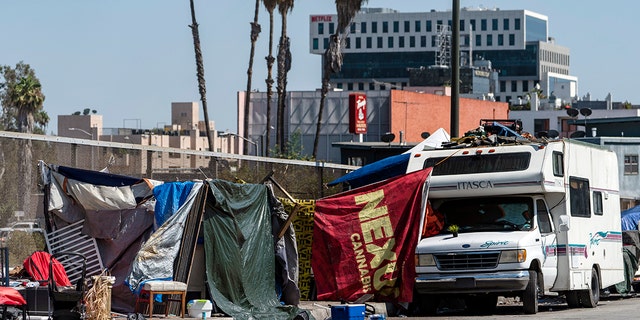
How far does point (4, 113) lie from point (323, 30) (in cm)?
10249

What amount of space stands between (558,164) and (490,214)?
59.3 inches

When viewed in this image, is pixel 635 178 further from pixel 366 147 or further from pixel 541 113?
pixel 541 113

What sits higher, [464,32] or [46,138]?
[464,32]

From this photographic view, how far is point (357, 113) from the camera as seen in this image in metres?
82.2

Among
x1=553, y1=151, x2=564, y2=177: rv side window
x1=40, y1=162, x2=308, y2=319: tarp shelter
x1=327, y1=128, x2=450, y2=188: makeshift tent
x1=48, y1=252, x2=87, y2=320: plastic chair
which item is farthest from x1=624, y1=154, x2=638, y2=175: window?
x1=48, y1=252, x2=87, y2=320: plastic chair

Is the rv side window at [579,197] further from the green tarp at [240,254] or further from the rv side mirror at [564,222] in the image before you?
the green tarp at [240,254]

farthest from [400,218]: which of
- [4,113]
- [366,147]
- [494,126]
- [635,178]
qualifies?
[4,113]

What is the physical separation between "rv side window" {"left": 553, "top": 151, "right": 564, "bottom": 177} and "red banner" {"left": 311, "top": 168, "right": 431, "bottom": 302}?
222cm

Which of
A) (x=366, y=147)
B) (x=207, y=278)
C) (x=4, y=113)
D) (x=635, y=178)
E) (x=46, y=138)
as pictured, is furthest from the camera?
(x=4, y=113)

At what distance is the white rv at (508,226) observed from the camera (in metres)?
20.2

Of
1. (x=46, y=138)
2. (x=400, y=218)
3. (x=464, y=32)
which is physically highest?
(x=464, y=32)

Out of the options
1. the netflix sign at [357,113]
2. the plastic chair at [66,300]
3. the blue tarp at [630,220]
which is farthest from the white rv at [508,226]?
the netflix sign at [357,113]

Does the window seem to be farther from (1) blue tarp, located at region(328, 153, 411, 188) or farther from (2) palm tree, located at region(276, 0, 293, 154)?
(1) blue tarp, located at region(328, 153, 411, 188)

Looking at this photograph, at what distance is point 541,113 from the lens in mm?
105625
